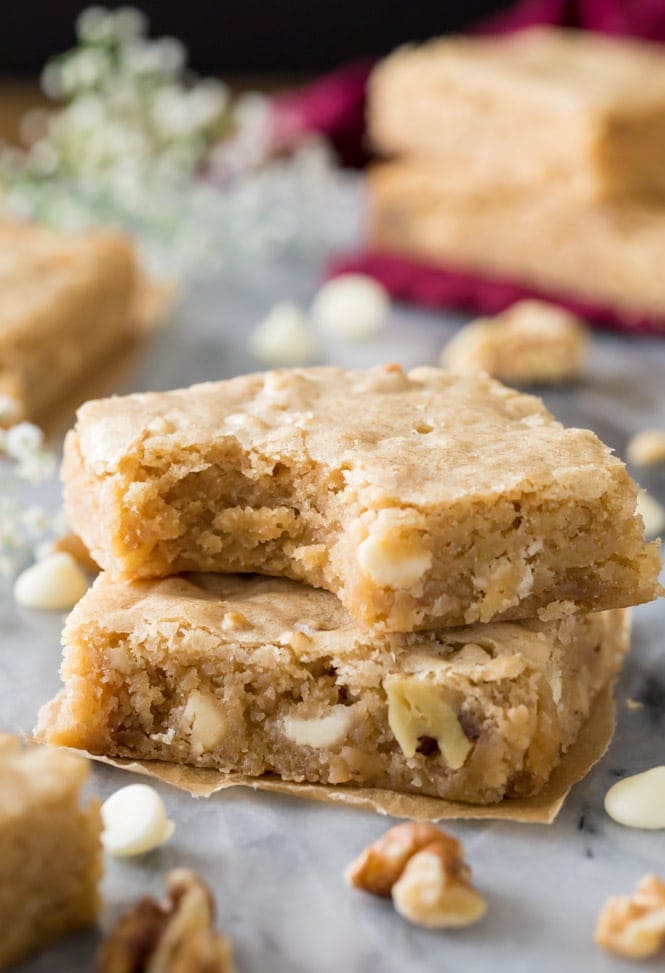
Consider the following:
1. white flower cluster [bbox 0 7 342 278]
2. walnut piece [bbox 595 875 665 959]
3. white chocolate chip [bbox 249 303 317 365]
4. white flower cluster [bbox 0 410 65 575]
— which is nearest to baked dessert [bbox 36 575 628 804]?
walnut piece [bbox 595 875 665 959]

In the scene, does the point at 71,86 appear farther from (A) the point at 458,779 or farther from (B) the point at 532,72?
(A) the point at 458,779

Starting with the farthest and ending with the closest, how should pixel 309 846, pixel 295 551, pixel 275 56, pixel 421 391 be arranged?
pixel 275 56 < pixel 421 391 < pixel 295 551 < pixel 309 846

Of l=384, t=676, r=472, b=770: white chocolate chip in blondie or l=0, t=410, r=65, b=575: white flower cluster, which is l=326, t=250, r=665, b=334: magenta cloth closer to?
l=0, t=410, r=65, b=575: white flower cluster

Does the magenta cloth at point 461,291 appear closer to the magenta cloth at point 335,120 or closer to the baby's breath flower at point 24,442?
the magenta cloth at point 335,120

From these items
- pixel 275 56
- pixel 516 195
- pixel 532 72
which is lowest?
pixel 275 56

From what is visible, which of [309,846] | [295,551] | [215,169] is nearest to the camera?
[309,846]

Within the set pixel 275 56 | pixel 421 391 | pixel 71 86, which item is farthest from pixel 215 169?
pixel 421 391
